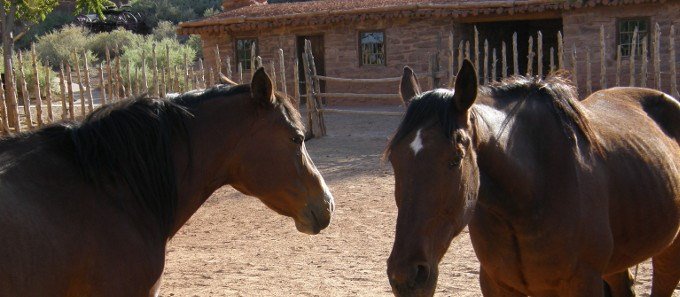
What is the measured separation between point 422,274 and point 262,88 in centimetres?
132

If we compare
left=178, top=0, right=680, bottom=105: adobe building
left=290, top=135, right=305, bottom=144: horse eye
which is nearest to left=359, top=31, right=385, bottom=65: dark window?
left=178, top=0, right=680, bottom=105: adobe building

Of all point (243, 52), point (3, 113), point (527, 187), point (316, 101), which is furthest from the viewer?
point (243, 52)

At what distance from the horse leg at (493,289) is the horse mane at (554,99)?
77 cm

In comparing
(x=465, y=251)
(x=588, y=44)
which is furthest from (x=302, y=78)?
(x=465, y=251)

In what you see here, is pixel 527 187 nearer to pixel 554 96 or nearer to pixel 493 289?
pixel 554 96

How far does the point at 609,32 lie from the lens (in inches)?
691

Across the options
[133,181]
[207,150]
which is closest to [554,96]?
[207,150]

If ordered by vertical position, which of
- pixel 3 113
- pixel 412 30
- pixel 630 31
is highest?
pixel 412 30

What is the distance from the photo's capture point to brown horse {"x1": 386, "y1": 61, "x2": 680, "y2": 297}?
109 inches

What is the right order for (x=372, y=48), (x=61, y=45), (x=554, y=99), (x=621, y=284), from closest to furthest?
(x=554, y=99) < (x=621, y=284) < (x=372, y=48) < (x=61, y=45)

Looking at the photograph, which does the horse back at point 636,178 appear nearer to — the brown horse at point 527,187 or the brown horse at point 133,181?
Result: the brown horse at point 527,187

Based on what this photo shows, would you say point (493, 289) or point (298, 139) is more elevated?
point (298, 139)

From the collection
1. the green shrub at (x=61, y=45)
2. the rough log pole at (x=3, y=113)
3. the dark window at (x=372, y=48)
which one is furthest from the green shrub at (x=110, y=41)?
the rough log pole at (x=3, y=113)

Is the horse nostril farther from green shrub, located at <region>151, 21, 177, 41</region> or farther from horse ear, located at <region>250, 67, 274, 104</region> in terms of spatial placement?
green shrub, located at <region>151, 21, 177, 41</region>
